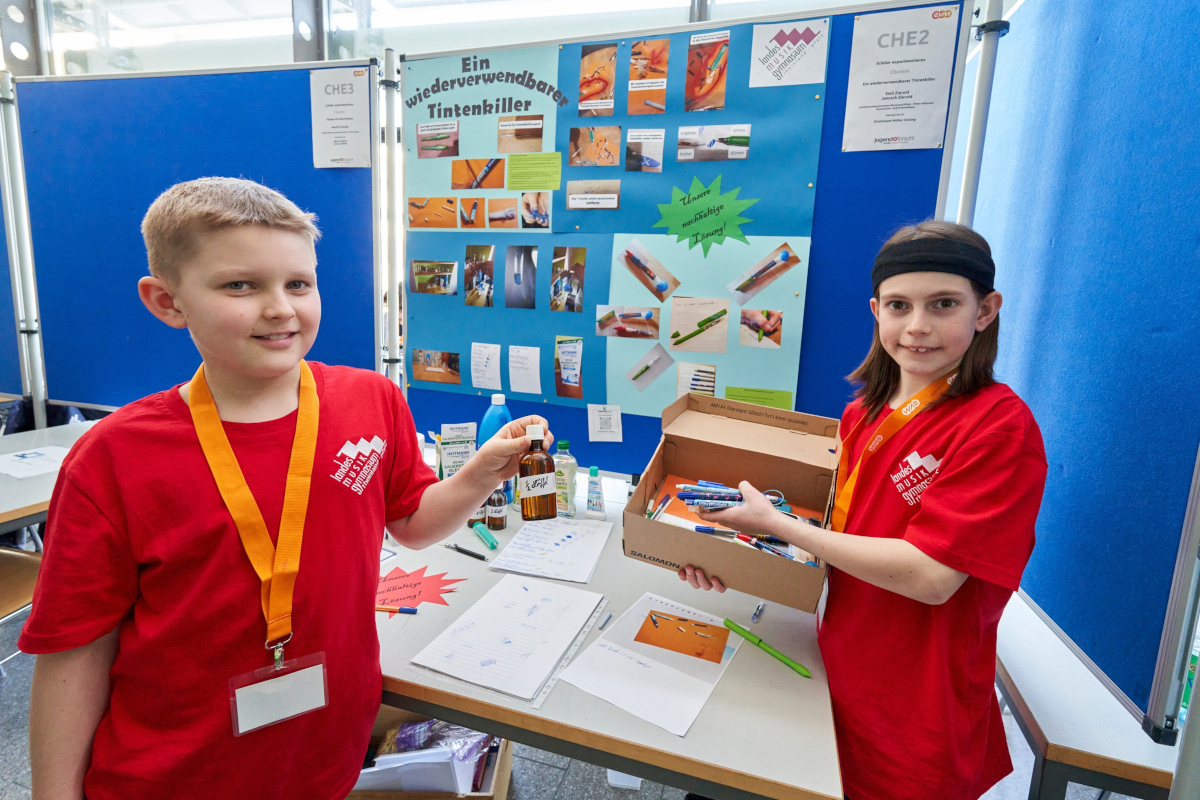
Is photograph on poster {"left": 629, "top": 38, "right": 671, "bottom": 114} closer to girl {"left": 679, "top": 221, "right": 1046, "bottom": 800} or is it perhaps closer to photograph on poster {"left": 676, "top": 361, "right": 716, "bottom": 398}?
photograph on poster {"left": 676, "top": 361, "right": 716, "bottom": 398}

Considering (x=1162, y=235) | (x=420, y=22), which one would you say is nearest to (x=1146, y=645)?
(x=1162, y=235)

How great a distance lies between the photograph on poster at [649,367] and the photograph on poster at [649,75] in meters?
0.71

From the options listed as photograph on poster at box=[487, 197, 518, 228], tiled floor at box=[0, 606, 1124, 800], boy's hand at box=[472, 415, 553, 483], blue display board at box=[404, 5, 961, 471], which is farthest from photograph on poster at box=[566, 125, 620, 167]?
tiled floor at box=[0, 606, 1124, 800]

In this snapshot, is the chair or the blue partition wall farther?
the chair

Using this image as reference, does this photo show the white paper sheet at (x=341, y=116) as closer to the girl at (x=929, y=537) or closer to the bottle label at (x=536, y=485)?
the bottle label at (x=536, y=485)

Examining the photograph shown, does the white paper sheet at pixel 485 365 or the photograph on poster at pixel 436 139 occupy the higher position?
the photograph on poster at pixel 436 139

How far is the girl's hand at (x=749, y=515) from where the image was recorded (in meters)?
0.88

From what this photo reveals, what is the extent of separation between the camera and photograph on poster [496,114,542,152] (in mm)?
1715

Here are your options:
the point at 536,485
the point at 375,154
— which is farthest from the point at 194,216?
the point at 375,154

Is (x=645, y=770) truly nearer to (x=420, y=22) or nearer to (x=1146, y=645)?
(x=1146, y=645)

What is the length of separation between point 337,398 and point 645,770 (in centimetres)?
76

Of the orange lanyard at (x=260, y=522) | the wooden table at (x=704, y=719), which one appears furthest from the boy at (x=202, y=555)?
the wooden table at (x=704, y=719)

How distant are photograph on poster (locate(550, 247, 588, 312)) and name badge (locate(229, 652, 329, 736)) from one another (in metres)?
1.22

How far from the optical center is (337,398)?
0.92 meters
